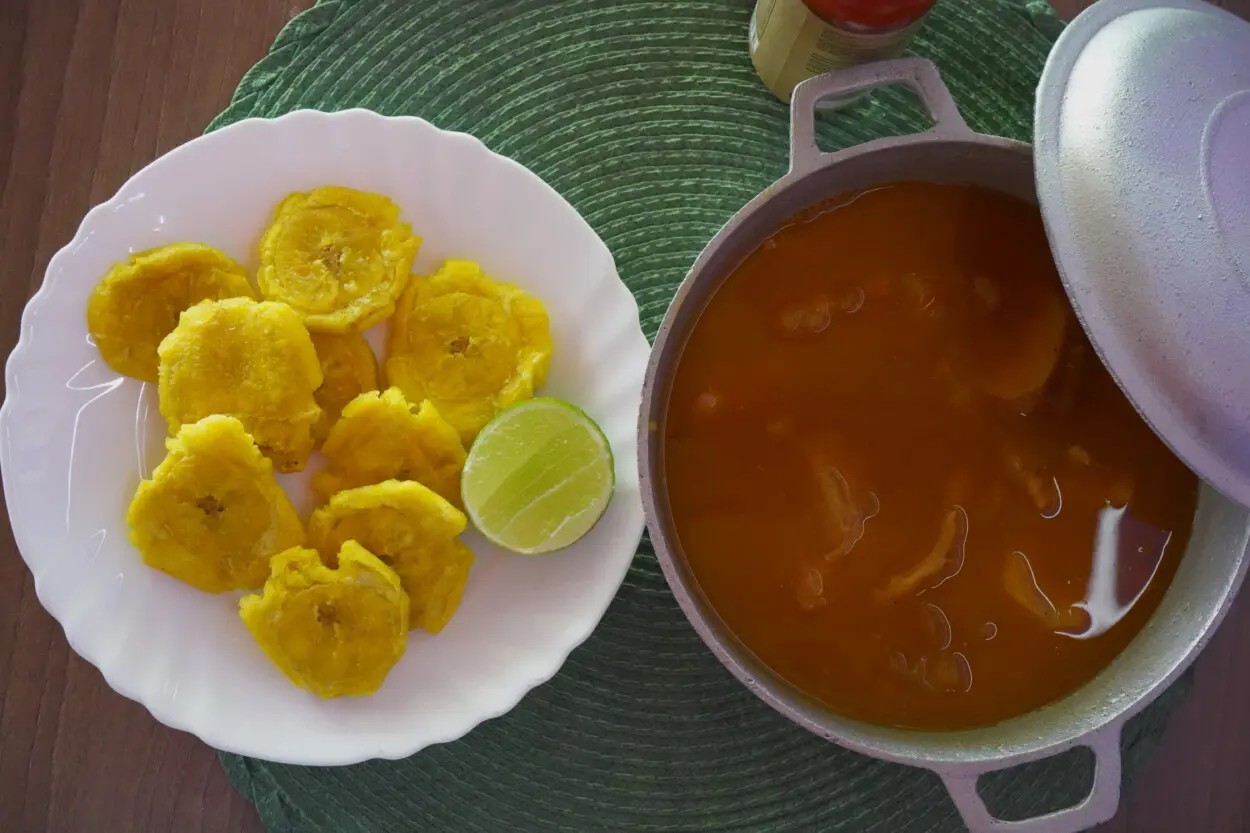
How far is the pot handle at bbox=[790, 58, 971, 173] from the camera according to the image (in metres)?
1.22

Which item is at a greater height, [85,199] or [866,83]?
[866,83]

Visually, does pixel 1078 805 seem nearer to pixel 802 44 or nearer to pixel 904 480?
pixel 904 480

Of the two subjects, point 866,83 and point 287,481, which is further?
point 287,481

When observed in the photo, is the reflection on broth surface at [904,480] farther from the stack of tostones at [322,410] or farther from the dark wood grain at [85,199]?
the dark wood grain at [85,199]

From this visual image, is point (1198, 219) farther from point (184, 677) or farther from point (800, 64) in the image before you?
point (184, 677)

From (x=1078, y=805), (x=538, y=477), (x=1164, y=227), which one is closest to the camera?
(x=1164, y=227)

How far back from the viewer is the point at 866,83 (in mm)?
1246

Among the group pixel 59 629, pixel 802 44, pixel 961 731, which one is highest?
pixel 802 44

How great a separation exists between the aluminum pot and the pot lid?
0.12m

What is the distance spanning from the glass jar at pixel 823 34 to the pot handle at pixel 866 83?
0.10m

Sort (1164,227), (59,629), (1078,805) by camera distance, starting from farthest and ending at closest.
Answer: (59,629) < (1078,805) < (1164,227)

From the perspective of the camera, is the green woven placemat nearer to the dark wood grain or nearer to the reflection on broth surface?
the dark wood grain

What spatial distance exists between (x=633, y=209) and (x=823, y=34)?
0.40 metres

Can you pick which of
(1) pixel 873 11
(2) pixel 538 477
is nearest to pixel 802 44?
(1) pixel 873 11
